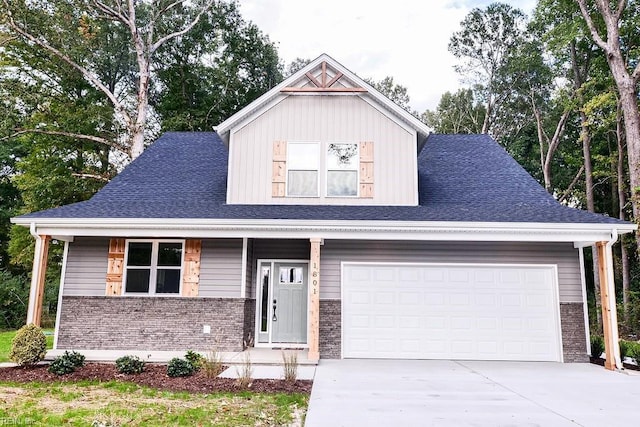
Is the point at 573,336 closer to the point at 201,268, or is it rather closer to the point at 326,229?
the point at 326,229

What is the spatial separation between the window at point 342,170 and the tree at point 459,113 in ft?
62.5

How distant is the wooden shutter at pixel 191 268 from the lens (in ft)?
33.1

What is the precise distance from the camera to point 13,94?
19141 mm

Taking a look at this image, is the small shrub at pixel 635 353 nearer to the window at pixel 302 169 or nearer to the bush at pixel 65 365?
the window at pixel 302 169

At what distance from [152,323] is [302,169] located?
4969 mm

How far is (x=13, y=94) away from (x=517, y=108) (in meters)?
25.8

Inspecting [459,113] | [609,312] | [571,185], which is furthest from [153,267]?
[459,113]

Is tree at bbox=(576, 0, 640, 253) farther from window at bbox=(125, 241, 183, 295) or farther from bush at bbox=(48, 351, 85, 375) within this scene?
bush at bbox=(48, 351, 85, 375)

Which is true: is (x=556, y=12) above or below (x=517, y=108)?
above

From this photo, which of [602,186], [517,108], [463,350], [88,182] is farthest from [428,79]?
[463,350]

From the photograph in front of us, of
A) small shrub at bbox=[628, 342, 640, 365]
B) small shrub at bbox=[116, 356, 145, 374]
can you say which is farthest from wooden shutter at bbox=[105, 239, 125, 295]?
small shrub at bbox=[628, 342, 640, 365]

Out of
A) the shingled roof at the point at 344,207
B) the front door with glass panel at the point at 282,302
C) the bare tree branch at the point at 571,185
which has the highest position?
the bare tree branch at the point at 571,185

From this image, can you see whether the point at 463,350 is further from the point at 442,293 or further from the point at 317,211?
the point at 317,211

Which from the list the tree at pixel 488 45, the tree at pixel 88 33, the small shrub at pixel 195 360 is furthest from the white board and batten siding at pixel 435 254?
the tree at pixel 488 45
